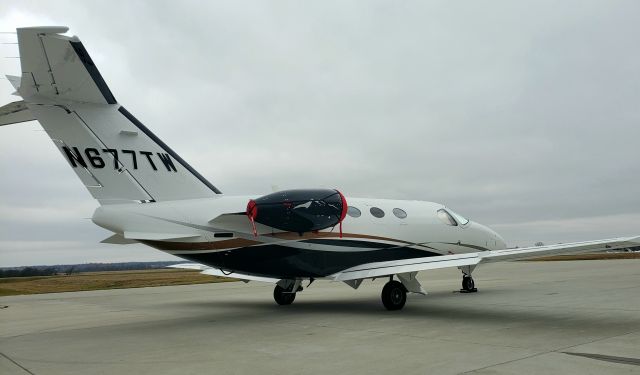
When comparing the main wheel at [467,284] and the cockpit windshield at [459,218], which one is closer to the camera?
the cockpit windshield at [459,218]

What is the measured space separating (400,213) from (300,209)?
3900 mm

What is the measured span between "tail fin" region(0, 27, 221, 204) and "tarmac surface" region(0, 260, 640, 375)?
2983 millimetres

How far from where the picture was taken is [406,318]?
11047 mm

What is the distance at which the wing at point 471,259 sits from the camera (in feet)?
32.2

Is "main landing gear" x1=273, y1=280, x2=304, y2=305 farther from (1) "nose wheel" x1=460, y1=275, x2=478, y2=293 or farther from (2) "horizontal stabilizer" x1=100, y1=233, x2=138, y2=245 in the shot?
(1) "nose wheel" x1=460, y1=275, x2=478, y2=293

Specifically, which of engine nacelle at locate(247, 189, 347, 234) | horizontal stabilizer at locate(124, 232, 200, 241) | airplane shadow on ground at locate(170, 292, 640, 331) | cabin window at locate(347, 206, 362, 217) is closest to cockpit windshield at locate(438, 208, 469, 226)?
airplane shadow on ground at locate(170, 292, 640, 331)

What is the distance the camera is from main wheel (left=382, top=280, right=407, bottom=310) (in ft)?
40.7

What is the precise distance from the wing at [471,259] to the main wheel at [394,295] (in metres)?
0.68

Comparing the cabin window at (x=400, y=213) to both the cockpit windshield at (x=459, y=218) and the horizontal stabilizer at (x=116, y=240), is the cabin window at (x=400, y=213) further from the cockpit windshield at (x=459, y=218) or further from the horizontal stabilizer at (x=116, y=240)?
the horizontal stabilizer at (x=116, y=240)

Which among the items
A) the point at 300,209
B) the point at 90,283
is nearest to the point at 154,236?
the point at 300,209

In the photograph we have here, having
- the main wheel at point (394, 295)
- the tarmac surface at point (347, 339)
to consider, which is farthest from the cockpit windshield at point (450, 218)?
the main wheel at point (394, 295)

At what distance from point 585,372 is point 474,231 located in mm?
10989

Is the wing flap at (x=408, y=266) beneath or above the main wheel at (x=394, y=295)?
above

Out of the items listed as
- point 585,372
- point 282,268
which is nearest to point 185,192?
point 282,268
